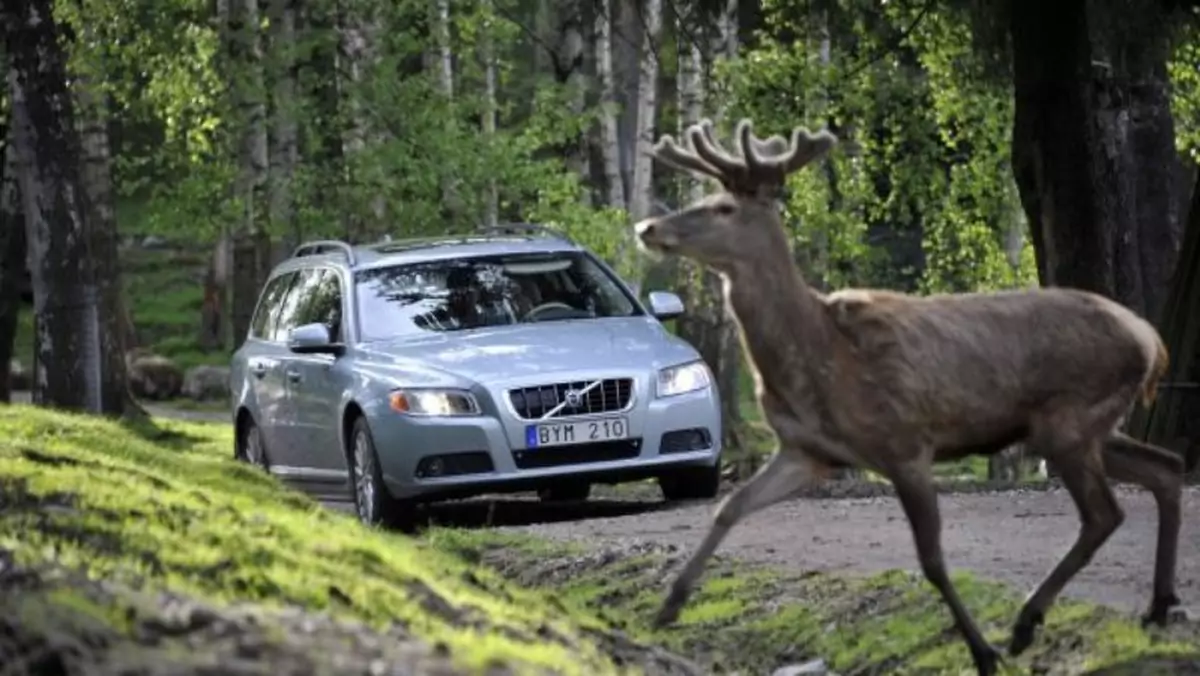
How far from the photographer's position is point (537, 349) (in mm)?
19547

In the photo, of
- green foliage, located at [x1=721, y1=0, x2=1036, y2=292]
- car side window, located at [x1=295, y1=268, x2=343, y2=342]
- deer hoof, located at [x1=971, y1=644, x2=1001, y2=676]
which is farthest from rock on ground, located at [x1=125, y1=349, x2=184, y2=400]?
deer hoof, located at [x1=971, y1=644, x2=1001, y2=676]

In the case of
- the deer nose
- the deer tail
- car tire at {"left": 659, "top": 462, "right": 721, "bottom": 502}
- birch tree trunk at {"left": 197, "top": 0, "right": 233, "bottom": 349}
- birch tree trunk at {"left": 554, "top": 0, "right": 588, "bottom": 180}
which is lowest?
birch tree trunk at {"left": 197, "top": 0, "right": 233, "bottom": 349}

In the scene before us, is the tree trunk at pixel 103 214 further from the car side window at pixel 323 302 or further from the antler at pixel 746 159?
the antler at pixel 746 159

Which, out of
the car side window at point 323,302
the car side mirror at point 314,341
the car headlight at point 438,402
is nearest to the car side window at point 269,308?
the car side window at point 323,302

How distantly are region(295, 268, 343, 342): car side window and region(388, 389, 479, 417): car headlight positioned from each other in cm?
158

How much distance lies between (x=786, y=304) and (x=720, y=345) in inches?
1213

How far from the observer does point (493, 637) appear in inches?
372

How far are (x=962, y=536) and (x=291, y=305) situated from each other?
6.93 meters

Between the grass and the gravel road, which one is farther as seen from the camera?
the gravel road

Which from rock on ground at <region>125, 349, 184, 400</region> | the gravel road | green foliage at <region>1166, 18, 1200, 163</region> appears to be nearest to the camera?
the gravel road

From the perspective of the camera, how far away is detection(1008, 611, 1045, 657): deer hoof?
38.6 feet

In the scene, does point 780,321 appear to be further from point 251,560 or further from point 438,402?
point 438,402

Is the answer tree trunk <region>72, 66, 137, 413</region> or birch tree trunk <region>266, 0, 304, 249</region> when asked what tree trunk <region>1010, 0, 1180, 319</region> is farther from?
tree trunk <region>72, 66, 137, 413</region>

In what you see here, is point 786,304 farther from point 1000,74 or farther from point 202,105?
point 202,105
